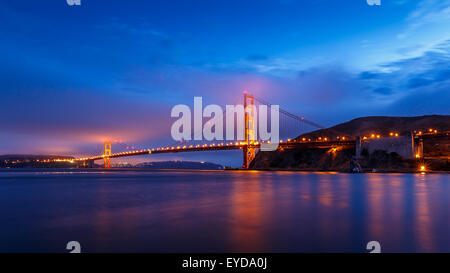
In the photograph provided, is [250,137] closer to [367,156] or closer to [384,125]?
[367,156]

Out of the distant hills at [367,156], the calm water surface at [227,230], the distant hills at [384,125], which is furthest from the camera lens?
the distant hills at [384,125]

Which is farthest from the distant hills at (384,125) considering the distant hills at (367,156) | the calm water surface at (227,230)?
the calm water surface at (227,230)

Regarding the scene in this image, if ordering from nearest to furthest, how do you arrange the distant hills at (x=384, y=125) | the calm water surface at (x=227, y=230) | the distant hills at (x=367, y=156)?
Result: the calm water surface at (x=227, y=230) → the distant hills at (x=367, y=156) → the distant hills at (x=384, y=125)

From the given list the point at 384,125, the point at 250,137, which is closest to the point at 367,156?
the point at 250,137

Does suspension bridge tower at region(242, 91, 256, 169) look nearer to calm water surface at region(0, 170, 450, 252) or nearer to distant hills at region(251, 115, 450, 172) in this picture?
distant hills at region(251, 115, 450, 172)

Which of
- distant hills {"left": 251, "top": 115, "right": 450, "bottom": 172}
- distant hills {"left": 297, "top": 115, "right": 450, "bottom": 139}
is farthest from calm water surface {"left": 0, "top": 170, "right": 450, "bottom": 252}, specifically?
distant hills {"left": 297, "top": 115, "right": 450, "bottom": 139}

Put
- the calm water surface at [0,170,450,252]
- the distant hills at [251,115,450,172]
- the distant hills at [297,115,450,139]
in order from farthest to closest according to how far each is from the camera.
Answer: the distant hills at [297,115,450,139], the distant hills at [251,115,450,172], the calm water surface at [0,170,450,252]

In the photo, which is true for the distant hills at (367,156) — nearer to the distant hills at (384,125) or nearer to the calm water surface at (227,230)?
the distant hills at (384,125)
